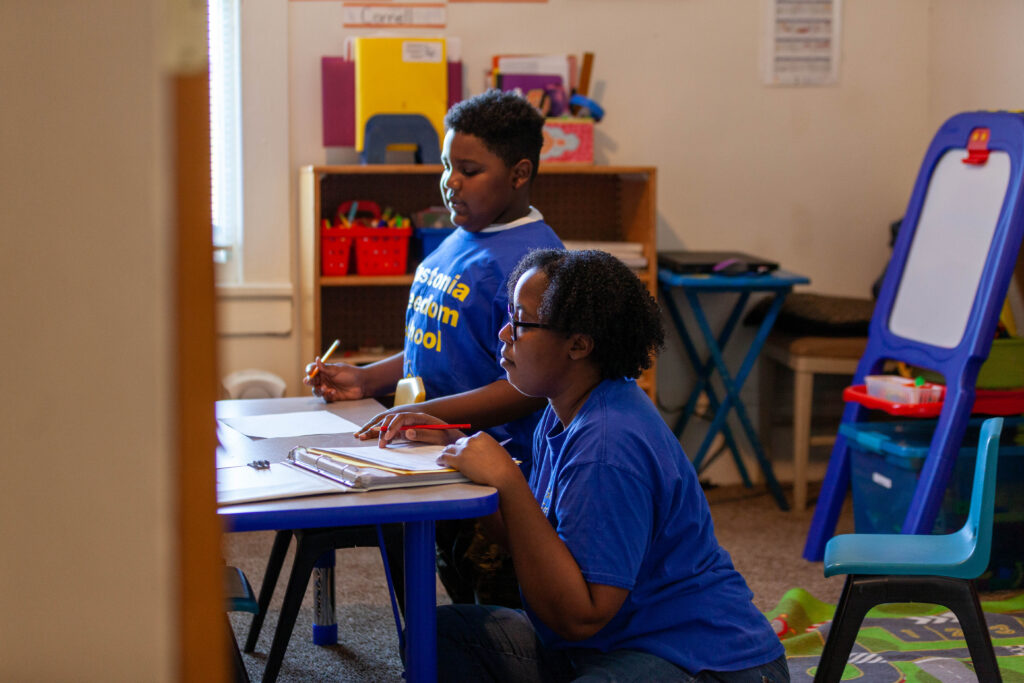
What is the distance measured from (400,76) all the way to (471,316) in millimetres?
1868

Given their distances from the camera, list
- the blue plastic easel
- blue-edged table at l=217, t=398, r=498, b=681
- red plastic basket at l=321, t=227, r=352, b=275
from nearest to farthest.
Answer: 1. blue-edged table at l=217, t=398, r=498, b=681
2. the blue plastic easel
3. red plastic basket at l=321, t=227, r=352, b=275

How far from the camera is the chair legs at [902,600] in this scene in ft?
5.50

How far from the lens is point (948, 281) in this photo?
2.92 meters

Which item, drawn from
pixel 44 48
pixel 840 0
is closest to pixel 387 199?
pixel 840 0

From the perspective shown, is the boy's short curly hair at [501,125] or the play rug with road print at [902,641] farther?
the play rug with road print at [902,641]

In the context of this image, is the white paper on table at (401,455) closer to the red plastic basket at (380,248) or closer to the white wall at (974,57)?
the red plastic basket at (380,248)

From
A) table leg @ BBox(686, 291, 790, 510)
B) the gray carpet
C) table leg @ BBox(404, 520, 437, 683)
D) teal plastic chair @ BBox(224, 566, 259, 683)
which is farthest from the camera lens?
table leg @ BBox(686, 291, 790, 510)

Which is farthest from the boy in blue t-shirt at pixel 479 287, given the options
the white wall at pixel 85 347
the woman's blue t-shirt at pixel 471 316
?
the white wall at pixel 85 347

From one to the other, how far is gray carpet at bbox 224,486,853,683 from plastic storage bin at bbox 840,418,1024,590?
0.95 ft

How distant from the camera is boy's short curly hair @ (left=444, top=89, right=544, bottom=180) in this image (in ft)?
5.98

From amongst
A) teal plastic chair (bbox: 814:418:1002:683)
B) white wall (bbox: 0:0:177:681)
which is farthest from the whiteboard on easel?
white wall (bbox: 0:0:177:681)

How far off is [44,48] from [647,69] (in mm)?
3546

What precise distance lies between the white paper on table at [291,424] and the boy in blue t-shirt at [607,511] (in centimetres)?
39

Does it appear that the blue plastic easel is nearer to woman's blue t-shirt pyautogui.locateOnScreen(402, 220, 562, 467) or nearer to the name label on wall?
woman's blue t-shirt pyautogui.locateOnScreen(402, 220, 562, 467)
